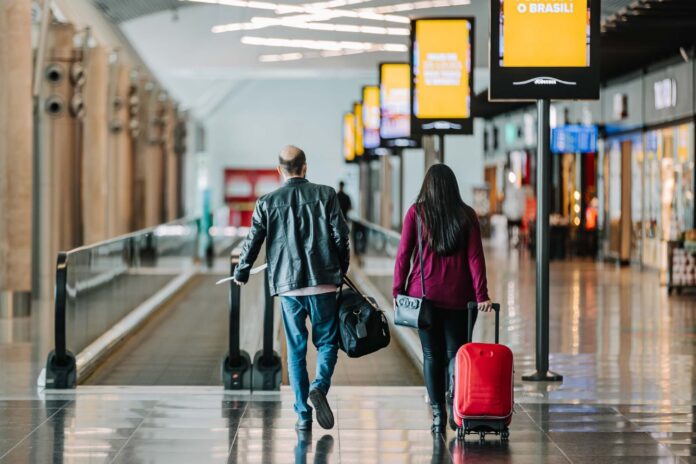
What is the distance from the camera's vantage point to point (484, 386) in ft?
24.0

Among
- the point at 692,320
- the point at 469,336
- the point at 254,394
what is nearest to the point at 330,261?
the point at 469,336

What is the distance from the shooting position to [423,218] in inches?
297

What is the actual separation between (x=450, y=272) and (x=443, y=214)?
344 mm

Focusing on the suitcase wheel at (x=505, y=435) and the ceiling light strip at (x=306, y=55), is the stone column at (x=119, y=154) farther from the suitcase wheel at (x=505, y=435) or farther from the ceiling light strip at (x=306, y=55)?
the suitcase wheel at (x=505, y=435)

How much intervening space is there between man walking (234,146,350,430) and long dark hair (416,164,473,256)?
50cm

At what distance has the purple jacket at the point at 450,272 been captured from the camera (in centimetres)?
746

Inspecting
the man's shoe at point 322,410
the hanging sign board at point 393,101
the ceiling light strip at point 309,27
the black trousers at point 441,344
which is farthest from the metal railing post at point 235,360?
the ceiling light strip at point 309,27

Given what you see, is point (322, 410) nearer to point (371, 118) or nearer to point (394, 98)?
point (394, 98)

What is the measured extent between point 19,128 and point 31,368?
19.1ft

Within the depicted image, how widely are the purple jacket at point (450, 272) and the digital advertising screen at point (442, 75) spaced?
6.97 metres

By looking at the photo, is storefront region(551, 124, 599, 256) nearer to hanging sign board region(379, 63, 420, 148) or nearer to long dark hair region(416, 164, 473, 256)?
hanging sign board region(379, 63, 420, 148)

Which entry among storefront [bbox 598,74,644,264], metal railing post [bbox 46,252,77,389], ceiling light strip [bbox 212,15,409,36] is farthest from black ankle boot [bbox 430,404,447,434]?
ceiling light strip [bbox 212,15,409,36]

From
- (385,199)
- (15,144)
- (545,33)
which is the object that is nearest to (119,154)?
(385,199)

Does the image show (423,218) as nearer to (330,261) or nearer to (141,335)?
(330,261)
